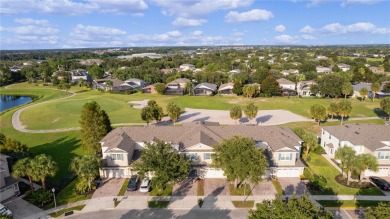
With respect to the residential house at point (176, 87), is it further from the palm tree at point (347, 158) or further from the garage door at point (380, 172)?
the garage door at point (380, 172)

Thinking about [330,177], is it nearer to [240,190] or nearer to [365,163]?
[365,163]

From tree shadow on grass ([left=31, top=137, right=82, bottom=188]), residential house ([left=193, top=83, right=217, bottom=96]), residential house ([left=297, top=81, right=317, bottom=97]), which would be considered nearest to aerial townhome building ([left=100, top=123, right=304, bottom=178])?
tree shadow on grass ([left=31, top=137, right=82, bottom=188])

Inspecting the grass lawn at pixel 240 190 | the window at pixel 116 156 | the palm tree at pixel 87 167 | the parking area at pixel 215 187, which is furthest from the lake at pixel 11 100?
the grass lawn at pixel 240 190

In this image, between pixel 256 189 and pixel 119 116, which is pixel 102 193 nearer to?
pixel 256 189

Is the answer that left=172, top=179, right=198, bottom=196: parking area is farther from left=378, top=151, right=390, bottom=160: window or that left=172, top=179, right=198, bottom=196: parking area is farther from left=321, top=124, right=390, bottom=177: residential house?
left=378, top=151, right=390, bottom=160: window

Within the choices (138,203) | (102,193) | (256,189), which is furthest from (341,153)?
(102,193)
